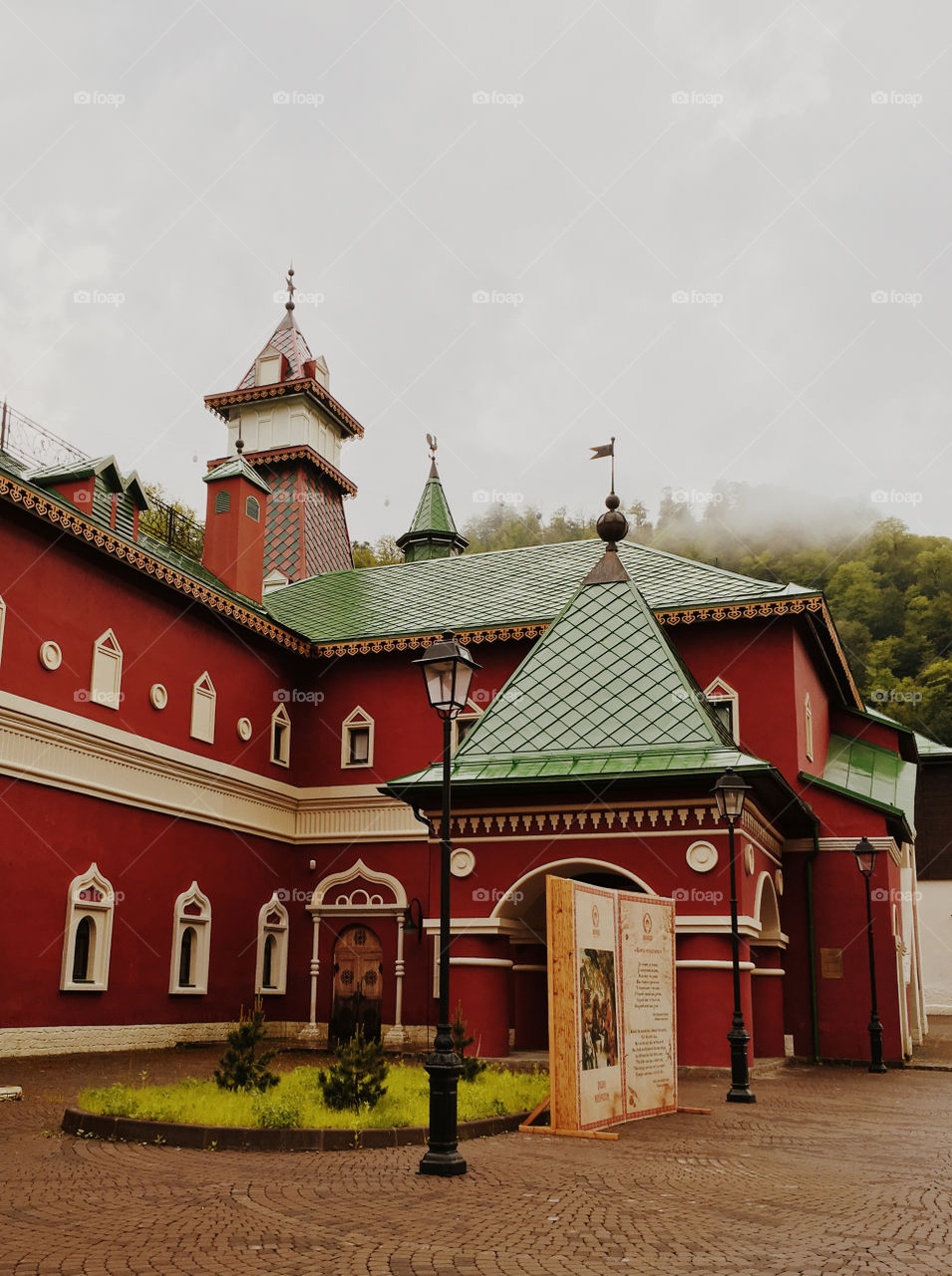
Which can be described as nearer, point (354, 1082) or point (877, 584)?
point (354, 1082)

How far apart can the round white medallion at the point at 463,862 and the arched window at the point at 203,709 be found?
22.3 ft

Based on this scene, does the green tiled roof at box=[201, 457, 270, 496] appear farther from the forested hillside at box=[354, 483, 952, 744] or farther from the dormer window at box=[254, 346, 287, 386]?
the forested hillside at box=[354, 483, 952, 744]

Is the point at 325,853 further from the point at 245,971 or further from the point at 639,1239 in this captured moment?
the point at 639,1239

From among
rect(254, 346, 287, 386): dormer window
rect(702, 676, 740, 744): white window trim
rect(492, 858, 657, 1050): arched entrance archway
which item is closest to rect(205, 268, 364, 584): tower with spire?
rect(254, 346, 287, 386): dormer window

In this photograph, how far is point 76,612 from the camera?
18.4 metres

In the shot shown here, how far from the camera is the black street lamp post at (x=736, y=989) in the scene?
12891mm

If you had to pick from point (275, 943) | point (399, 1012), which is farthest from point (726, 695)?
point (275, 943)

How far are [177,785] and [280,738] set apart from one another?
393cm

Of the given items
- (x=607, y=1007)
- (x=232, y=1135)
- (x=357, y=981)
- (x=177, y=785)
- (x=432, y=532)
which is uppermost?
(x=432, y=532)

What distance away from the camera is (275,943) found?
77.1ft

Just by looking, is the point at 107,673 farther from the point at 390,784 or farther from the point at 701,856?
the point at 701,856

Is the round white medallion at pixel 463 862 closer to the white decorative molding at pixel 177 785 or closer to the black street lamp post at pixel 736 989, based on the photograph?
the black street lamp post at pixel 736 989

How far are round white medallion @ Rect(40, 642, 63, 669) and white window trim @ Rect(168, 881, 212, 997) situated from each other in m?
4.95

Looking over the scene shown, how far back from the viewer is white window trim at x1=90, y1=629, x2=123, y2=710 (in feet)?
61.4
